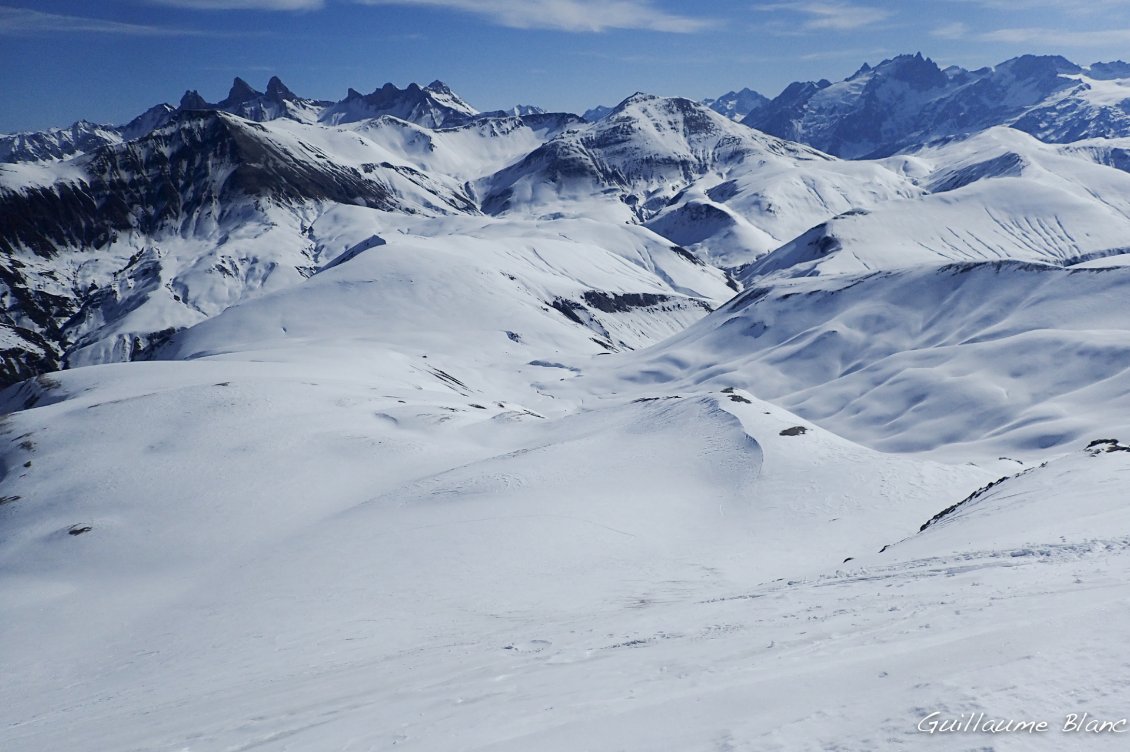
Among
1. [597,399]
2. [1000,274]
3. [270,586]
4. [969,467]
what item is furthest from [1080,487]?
[1000,274]

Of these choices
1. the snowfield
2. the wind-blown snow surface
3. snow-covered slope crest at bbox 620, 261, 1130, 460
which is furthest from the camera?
snow-covered slope crest at bbox 620, 261, 1130, 460

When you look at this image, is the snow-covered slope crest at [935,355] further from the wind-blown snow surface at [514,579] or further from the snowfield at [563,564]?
the wind-blown snow surface at [514,579]

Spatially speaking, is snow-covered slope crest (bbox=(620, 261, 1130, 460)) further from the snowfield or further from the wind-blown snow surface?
the wind-blown snow surface

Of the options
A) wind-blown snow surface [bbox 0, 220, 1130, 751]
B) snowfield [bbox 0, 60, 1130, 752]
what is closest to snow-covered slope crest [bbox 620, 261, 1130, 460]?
snowfield [bbox 0, 60, 1130, 752]

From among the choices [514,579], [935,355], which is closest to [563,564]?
[514,579]

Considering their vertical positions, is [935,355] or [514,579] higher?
[514,579]

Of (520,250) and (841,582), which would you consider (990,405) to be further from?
(520,250)

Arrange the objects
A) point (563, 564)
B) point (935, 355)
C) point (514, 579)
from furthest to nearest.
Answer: point (935, 355) → point (563, 564) → point (514, 579)

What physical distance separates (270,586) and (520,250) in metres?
171

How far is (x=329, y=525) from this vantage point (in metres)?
36.2

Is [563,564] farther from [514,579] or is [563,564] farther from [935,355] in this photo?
[935,355]

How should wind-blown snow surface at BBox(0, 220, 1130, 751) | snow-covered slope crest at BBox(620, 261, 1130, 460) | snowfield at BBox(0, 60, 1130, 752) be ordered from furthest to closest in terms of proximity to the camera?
snow-covered slope crest at BBox(620, 261, 1130, 460), wind-blown snow surface at BBox(0, 220, 1130, 751), snowfield at BBox(0, 60, 1130, 752)

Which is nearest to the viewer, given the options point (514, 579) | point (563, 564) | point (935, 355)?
point (514, 579)

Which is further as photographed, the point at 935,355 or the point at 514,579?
the point at 935,355
